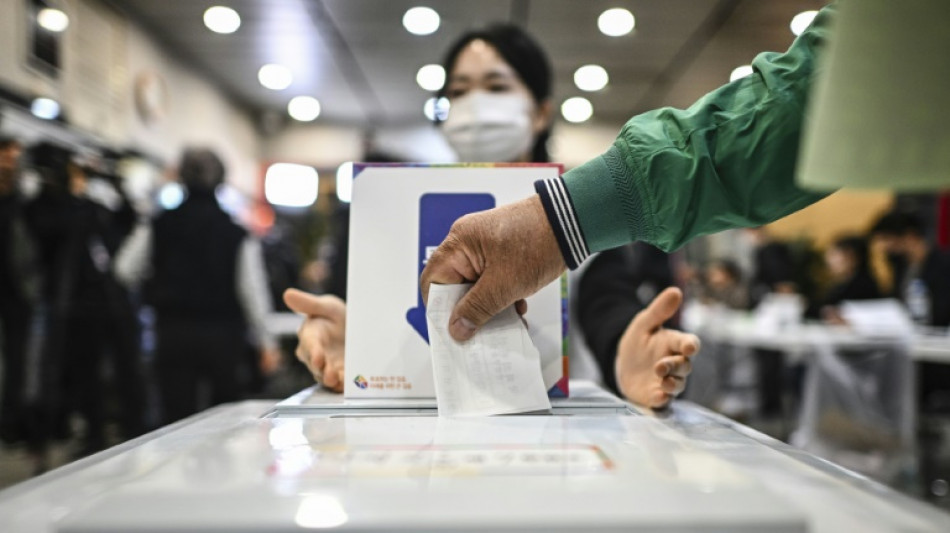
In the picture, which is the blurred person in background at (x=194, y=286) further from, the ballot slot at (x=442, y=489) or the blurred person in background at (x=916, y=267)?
the blurred person in background at (x=916, y=267)

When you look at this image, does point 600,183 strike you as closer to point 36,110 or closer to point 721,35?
point 721,35

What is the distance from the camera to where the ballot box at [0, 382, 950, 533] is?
361 millimetres

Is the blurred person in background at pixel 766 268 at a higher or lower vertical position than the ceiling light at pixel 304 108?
lower

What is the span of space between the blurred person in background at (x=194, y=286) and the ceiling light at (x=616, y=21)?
5.27 ft

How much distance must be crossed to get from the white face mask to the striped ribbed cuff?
605 mm

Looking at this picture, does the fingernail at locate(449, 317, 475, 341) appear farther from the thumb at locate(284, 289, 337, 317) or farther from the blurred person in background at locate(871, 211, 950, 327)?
the blurred person in background at locate(871, 211, 950, 327)

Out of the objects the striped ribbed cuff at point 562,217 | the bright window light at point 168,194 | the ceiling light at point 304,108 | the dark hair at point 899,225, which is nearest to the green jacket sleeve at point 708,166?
the striped ribbed cuff at point 562,217

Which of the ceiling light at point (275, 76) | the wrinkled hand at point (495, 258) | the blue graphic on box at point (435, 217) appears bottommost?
the wrinkled hand at point (495, 258)

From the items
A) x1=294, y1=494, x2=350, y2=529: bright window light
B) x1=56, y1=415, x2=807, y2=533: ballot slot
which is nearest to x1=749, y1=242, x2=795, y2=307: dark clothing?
x1=56, y1=415, x2=807, y2=533: ballot slot

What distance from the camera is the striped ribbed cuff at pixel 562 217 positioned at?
68 centimetres

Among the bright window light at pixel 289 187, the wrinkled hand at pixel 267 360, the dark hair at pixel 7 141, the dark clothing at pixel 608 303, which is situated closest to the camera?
the dark clothing at pixel 608 303

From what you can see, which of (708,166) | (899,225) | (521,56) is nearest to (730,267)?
(899,225)

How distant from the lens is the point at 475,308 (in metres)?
0.69

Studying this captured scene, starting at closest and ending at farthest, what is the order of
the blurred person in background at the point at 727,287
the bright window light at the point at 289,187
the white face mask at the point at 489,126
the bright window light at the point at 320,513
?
the bright window light at the point at 320,513
the white face mask at the point at 489,126
the bright window light at the point at 289,187
the blurred person in background at the point at 727,287
